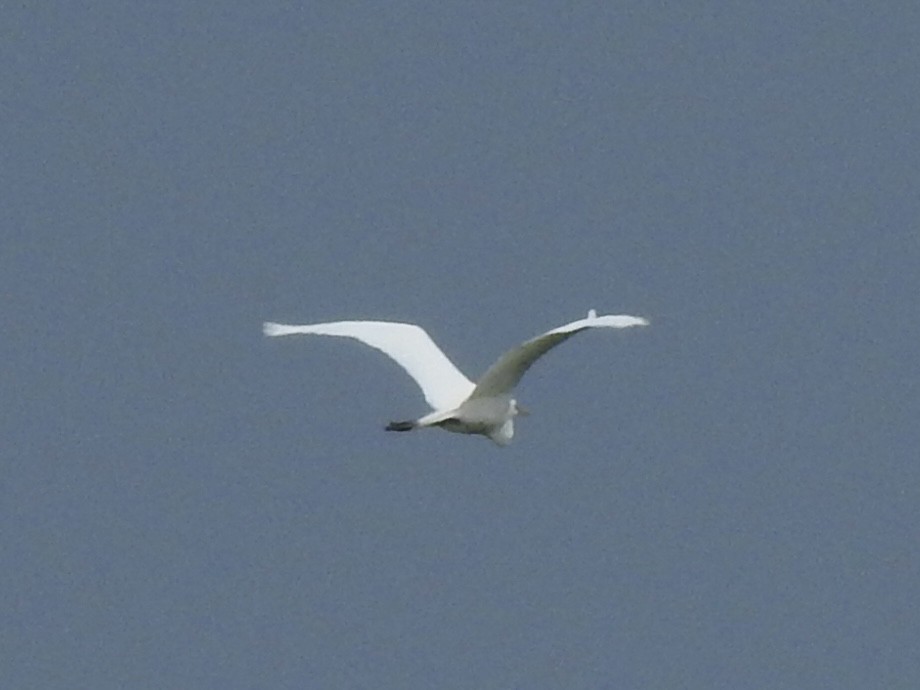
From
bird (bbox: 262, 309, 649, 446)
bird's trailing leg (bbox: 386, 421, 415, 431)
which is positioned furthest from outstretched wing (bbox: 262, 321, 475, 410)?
bird's trailing leg (bbox: 386, 421, 415, 431)

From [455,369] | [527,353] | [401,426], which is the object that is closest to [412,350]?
[455,369]

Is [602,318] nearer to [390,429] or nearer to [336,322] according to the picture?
[390,429]

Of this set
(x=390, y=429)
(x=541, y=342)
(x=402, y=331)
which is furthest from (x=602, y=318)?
(x=402, y=331)

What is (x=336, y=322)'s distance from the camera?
2134 centimetres

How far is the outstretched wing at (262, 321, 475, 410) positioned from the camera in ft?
66.4

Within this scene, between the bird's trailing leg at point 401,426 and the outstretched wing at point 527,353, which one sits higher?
the outstretched wing at point 527,353

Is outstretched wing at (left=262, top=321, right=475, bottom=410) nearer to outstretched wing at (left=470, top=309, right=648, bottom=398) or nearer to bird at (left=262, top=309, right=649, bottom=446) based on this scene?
bird at (left=262, top=309, right=649, bottom=446)

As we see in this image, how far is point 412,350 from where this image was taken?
20906mm

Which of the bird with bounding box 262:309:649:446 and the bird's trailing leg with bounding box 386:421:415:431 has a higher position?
the bird with bounding box 262:309:649:446

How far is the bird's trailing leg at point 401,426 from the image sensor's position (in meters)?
19.1

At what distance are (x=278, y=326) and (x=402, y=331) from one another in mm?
946

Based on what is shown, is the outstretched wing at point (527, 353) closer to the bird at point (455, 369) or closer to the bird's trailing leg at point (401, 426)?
the bird at point (455, 369)

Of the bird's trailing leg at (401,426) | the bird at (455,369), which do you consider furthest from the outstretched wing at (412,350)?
the bird's trailing leg at (401,426)

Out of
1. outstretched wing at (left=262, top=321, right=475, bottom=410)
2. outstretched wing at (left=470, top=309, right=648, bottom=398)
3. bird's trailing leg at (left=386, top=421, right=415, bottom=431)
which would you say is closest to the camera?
outstretched wing at (left=470, top=309, right=648, bottom=398)
